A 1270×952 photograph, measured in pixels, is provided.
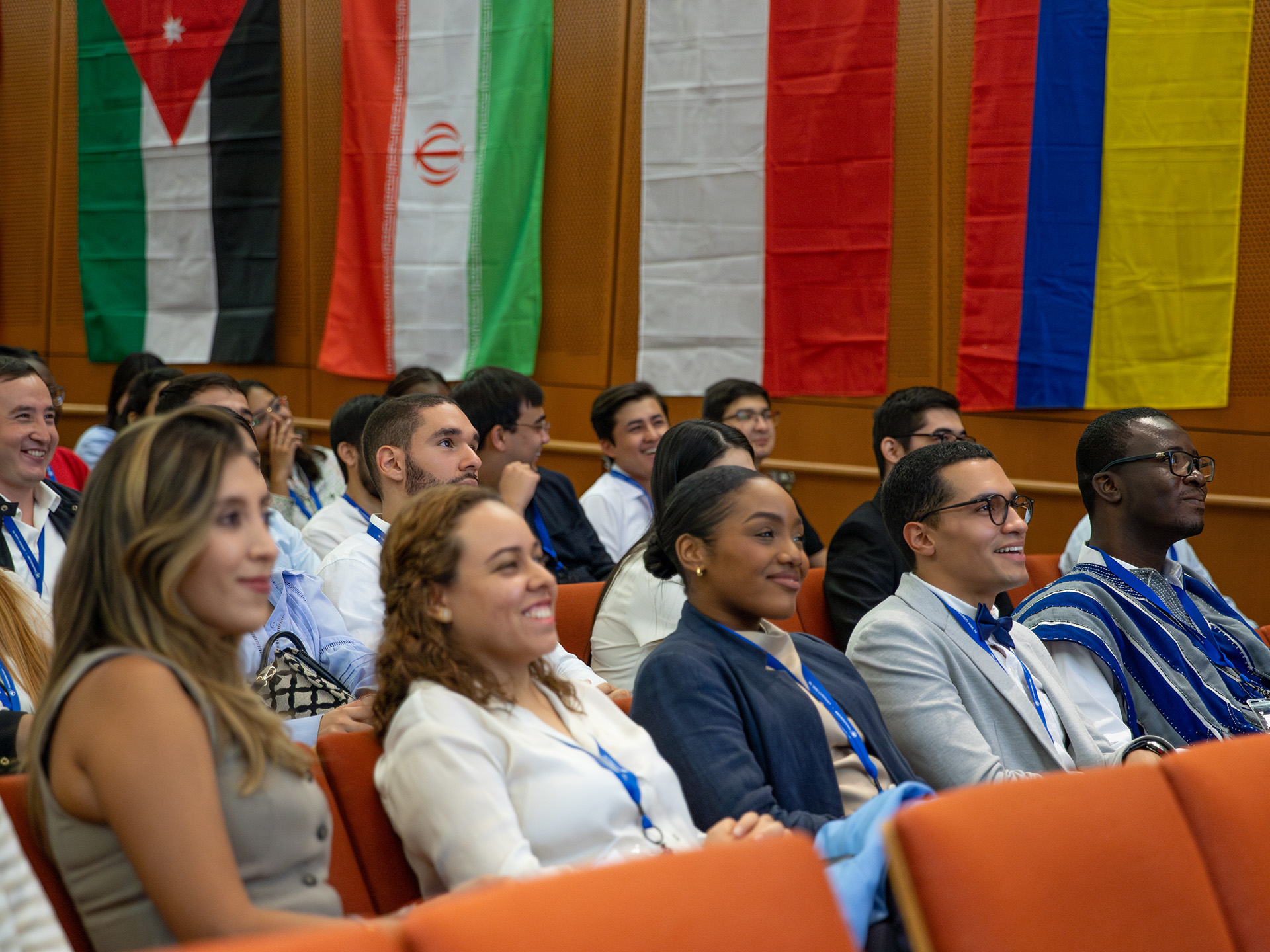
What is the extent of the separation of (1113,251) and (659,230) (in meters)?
1.87

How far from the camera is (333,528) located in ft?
10.5

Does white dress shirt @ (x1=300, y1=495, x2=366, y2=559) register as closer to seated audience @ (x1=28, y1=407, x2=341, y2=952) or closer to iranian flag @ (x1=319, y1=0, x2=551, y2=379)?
seated audience @ (x1=28, y1=407, x2=341, y2=952)

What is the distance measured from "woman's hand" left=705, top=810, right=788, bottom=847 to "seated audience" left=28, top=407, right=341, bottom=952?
21.5 inches

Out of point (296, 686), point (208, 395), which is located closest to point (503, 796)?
point (296, 686)

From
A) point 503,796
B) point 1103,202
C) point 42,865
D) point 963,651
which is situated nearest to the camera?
point 42,865

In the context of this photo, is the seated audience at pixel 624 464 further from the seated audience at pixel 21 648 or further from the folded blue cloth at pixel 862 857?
the folded blue cloth at pixel 862 857

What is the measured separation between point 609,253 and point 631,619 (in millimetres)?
2992

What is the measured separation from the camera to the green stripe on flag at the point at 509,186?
17.9ft

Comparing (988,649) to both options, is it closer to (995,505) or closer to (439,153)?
(995,505)

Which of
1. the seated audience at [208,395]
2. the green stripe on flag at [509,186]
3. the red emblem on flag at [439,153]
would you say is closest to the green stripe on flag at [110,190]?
the red emblem on flag at [439,153]

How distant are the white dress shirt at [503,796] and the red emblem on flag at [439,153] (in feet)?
14.2

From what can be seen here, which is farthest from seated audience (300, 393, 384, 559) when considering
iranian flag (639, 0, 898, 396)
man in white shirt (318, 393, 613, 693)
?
iranian flag (639, 0, 898, 396)

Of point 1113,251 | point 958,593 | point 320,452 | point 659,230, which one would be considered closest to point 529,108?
point 659,230

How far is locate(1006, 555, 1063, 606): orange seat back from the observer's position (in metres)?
3.52
